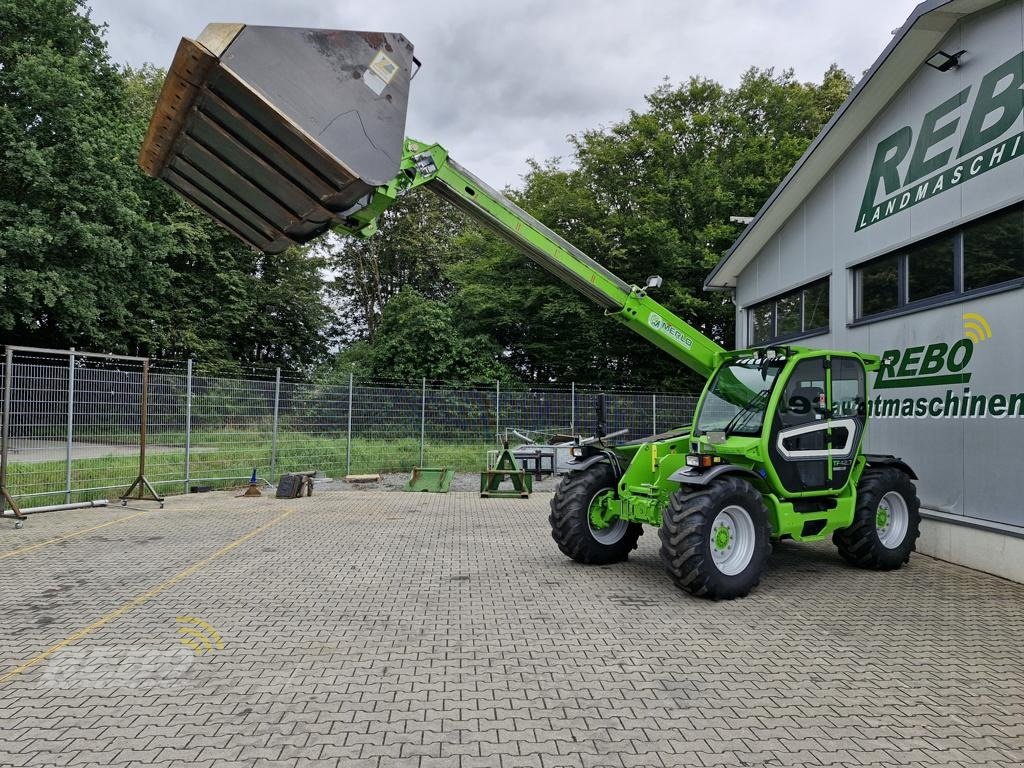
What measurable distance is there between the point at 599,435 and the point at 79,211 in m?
19.8

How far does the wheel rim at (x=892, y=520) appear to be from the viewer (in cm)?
684

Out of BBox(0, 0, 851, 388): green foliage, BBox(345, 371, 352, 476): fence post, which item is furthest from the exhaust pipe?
BBox(0, 0, 851, 388): green foliage

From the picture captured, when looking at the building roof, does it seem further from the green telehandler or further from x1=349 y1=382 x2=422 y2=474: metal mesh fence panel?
x1=349 y1=382 x2=422 y2=474: metal mesh fence panel

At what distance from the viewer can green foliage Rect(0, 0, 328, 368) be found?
18.5m

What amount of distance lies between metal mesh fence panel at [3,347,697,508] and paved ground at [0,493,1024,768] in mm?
2516

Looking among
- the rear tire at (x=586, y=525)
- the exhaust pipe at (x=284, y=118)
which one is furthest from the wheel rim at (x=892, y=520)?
the exhaust pipe at (x=284, y=118)

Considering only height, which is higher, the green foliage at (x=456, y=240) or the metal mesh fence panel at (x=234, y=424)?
the green foliage at (x=456, y=240)

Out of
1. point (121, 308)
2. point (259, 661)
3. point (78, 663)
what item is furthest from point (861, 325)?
point (121, 308)

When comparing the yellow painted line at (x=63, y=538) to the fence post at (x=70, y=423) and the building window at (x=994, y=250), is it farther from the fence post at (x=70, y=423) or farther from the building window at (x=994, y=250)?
the building window at (x=994, y=250)

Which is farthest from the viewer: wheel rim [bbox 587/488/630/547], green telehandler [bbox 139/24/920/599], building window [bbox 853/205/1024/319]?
wheel rim [bbox 587/488/630/547]

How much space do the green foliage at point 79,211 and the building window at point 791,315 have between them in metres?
18.7

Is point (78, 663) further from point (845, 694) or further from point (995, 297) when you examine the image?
point (995, 297)

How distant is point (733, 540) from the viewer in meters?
5.84

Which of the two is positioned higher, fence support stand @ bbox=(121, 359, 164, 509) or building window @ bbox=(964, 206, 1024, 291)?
building window @ bbox=(964, 206, 1024, 291)
